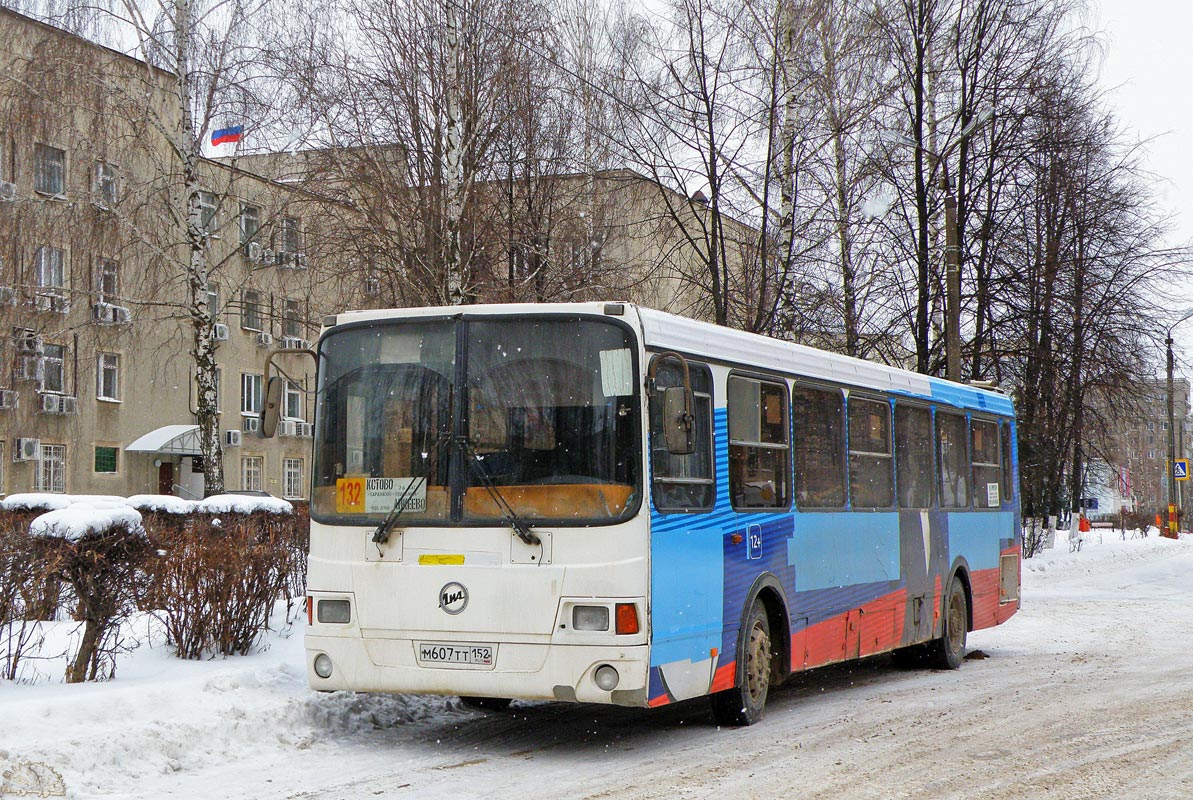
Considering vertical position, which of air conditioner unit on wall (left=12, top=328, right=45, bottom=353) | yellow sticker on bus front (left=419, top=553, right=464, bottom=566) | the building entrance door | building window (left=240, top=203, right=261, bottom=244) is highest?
building window (left=240, top=203, right=261, bottom=244)

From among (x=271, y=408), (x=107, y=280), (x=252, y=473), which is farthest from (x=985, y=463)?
(x=252, y=473)

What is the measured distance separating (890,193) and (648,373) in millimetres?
21916

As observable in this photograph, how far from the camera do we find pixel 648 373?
8.88 metres

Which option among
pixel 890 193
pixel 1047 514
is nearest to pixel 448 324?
pixel 890 193

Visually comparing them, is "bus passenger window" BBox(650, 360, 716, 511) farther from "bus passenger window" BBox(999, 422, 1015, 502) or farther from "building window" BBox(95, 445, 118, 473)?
"building window" BBox(95, 445, 118, 473)

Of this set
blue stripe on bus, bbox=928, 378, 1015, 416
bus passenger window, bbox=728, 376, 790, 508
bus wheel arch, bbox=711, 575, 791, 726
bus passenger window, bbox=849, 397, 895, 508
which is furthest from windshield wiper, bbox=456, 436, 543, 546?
blue stripe on bus, bbox=928, 378, 1015, 416

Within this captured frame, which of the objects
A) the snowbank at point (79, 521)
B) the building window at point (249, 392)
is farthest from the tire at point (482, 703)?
the building window at point (249, 392)

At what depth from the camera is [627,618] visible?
28.0 ft

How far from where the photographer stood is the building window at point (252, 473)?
1900 inches

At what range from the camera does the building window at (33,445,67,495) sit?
1531 inches

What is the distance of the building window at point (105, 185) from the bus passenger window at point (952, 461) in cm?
1475

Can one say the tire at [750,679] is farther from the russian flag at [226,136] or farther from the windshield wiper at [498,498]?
the russian flag at [226,136]

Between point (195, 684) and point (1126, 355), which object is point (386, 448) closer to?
point (195, 684)

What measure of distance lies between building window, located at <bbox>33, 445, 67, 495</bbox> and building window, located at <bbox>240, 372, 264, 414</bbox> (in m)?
9.33
